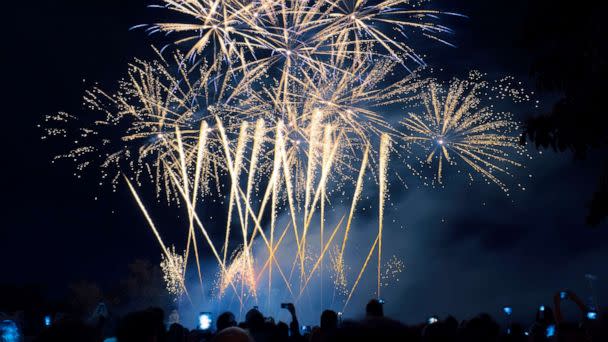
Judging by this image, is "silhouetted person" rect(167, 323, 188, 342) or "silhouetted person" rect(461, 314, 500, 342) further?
"silhouetted person" rect(167, 323, 188, 342)

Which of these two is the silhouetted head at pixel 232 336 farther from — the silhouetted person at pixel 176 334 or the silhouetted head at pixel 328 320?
the silhouetted person at pixel 176 334

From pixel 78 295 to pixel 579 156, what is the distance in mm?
59941

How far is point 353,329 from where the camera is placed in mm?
1730


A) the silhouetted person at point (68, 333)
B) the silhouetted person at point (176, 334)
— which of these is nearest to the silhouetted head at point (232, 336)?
the silhouetted person at point (68, 333)

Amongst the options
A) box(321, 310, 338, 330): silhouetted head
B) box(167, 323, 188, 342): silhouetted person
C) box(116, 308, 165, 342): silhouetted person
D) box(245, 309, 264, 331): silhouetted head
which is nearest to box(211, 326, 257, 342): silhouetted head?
box(116, 308, 165, 342): silhouetted person

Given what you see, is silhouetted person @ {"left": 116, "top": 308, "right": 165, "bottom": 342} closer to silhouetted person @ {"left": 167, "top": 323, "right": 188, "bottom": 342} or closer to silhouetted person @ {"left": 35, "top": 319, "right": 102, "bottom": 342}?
silhouetted person @ {"left": 35, "top": 319, "right": 102, "bottom": 342}

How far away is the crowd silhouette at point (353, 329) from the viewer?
173 centimetres

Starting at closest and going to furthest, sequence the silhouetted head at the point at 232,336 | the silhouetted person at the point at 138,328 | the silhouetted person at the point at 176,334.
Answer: the silhouetted head at the point at 232,336 < the silhouetted person at the point at 138,328 < the silhouetted person at the point at 176,334

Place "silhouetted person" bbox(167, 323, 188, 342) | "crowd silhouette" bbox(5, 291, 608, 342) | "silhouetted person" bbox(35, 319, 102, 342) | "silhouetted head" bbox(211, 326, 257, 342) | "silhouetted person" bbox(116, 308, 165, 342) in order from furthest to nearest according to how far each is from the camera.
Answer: "silhouetted person" bbox(167, 323, 188, 342), "silhouetted person" bbox(116, 308, 165, 342), "silhouetted head" bbox(211, 326, 257, 342), "silhouetted person" bbox(35, 319, 102, 342), "crowd silhouette" bbox(5, 291, 608, 342)

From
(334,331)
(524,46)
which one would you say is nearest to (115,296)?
(524,46)

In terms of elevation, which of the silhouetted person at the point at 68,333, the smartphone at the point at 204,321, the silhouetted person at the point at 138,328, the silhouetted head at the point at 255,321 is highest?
the silhouetted person at the point at 68,333

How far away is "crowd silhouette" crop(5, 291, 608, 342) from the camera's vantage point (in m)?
1.73

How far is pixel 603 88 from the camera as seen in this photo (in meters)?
8.22

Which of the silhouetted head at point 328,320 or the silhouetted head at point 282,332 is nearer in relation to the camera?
the silhouetted head at point 328,320
